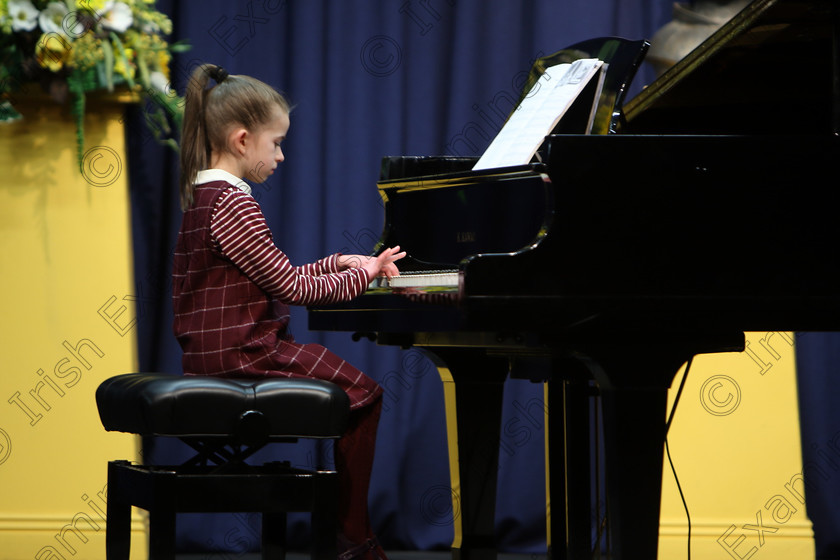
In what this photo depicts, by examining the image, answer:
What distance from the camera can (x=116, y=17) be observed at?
3010 mm

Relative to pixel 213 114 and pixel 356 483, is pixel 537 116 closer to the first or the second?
pixel 213 114

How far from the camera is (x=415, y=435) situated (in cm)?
351

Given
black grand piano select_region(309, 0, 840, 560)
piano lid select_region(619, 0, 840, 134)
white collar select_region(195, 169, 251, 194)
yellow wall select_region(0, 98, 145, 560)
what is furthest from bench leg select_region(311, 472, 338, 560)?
yellow wall select_region(0, 98, 145, 560)

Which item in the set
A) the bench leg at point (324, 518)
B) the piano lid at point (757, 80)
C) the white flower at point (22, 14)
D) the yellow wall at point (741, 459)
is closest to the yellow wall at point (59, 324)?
the white flower at point (22, 14)

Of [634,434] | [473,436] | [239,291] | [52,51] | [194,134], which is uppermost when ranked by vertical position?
[52,51]

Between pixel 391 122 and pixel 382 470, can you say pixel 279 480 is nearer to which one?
pixel 382 470

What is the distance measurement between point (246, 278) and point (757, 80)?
1.23m

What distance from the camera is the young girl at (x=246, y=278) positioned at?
2.09 metres

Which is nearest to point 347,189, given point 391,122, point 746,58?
point 391,122

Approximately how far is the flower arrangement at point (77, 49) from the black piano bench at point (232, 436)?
139cm

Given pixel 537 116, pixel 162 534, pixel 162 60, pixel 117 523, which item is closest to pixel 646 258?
pixel 537 116

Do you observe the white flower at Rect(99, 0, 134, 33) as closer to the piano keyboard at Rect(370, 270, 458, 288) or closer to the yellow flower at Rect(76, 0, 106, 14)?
the yellow flower at Rect(76, 0, 106, 14)

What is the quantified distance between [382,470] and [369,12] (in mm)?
1640

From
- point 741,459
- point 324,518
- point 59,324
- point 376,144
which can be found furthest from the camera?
point 376,144
